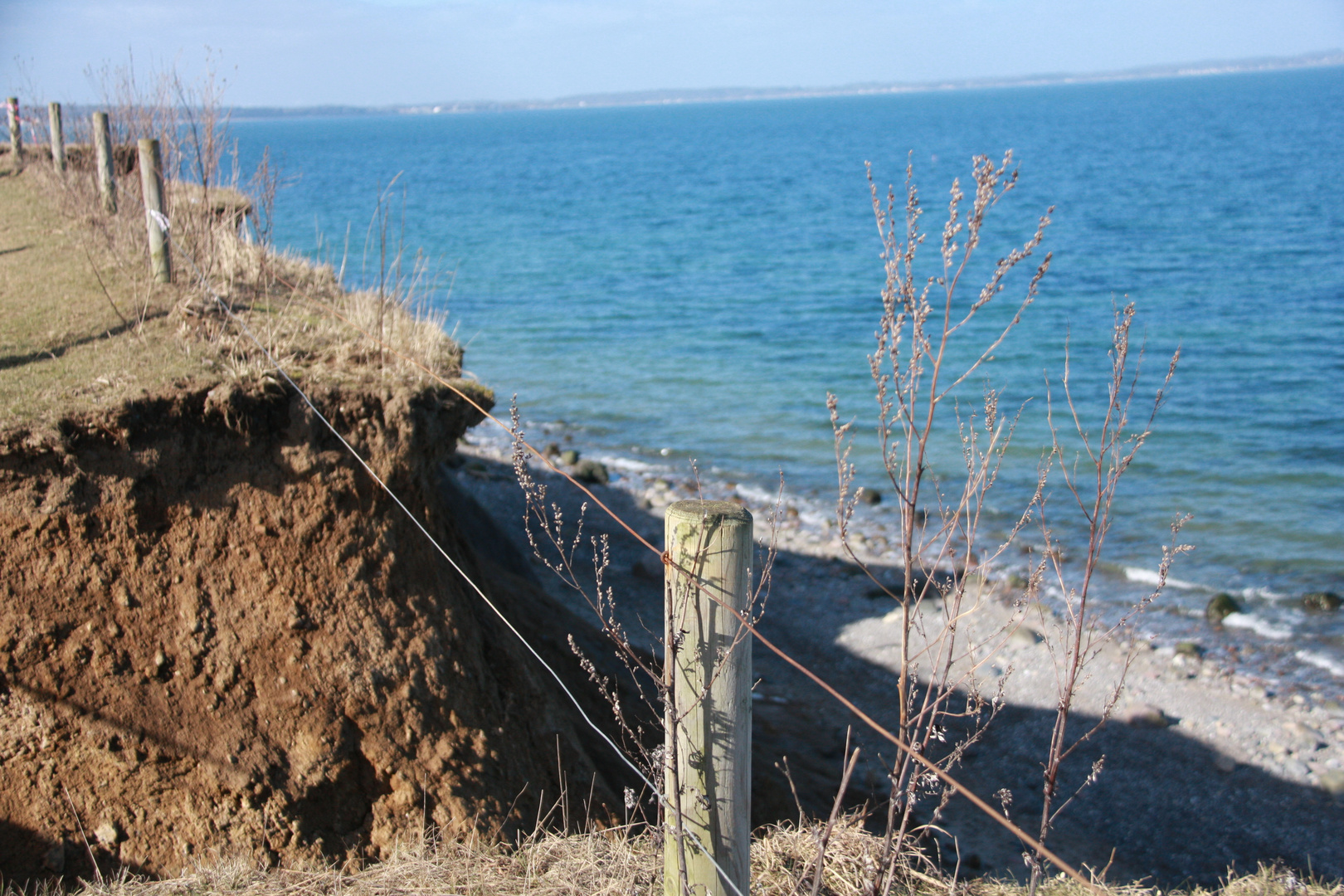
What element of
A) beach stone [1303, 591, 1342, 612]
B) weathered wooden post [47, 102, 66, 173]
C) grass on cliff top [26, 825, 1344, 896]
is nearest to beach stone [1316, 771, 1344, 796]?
beach stone [1303, 591, 1342, 612]

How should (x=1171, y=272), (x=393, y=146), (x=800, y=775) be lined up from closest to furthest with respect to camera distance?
1. (x=800, y=775)
2. (x=1171, y=272)
3. (x=393, y=146)

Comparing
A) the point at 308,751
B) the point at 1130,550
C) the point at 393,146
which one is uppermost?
the point at 393,146

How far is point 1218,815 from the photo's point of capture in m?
6.06

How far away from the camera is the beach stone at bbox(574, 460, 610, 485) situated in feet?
38.7

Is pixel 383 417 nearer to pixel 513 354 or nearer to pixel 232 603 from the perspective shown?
pixel 232 603

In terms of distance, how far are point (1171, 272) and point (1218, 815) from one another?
20228mm

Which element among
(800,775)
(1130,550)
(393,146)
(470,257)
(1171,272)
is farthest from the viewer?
(393,146)

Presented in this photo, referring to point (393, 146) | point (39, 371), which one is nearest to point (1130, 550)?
point (39, 371)

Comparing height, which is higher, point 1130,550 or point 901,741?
point 901,741

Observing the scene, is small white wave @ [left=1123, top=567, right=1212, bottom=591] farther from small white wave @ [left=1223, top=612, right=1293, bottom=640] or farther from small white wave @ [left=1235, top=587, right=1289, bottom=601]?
small white wave @ [left=1223, top=612, right=1293, bottom=640]

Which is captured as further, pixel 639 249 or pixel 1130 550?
pixel 639 249

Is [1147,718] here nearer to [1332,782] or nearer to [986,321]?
[1332,782]

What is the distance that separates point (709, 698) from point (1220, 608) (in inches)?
308

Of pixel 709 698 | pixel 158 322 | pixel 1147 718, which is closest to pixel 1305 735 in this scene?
pixel 1147 718
